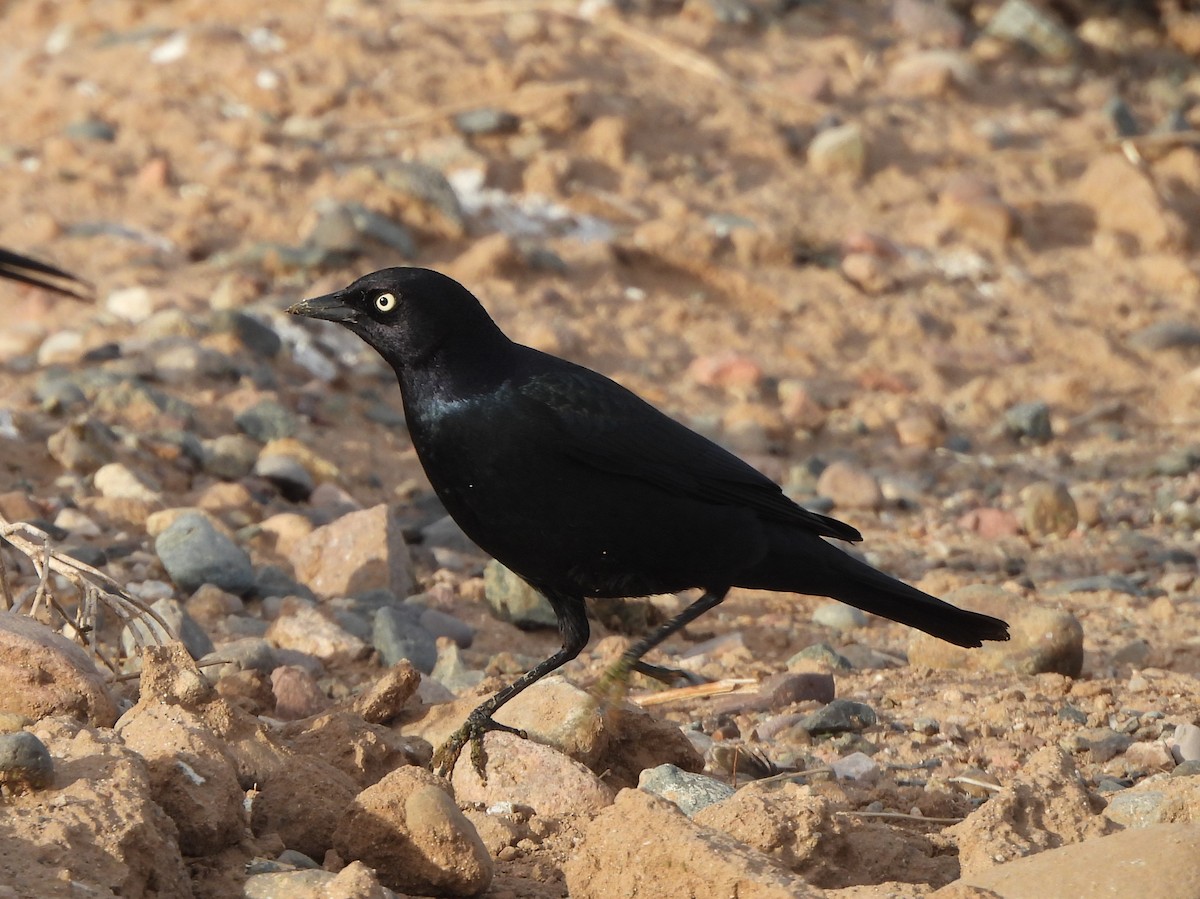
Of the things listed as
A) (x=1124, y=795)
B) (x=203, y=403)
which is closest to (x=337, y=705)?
(x=1124, y=795)

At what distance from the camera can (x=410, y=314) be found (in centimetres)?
439

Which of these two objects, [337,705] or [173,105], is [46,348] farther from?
[337,705]

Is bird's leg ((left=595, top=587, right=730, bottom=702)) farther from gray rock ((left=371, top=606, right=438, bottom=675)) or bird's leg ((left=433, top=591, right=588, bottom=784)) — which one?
gray rock ((left=371, top=606, right=438, bottom=675))

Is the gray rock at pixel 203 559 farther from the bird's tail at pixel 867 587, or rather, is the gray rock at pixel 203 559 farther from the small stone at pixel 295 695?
the bird's tail at pixel 867 587

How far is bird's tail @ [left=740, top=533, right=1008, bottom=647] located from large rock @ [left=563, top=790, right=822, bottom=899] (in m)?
1.54

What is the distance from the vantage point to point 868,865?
3.50 m

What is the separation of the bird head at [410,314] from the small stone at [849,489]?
9.39 feet

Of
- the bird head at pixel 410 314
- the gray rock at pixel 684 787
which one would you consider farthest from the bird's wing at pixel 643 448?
the gray rock at pixel 684 787

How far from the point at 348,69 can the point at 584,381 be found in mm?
5113

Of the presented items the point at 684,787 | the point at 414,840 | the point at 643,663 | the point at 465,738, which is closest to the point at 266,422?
the point at 643,663

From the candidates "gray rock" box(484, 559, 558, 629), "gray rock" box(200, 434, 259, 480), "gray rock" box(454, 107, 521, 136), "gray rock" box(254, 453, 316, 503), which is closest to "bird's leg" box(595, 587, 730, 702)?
"gray rock" box(484, 559, 558, 629)

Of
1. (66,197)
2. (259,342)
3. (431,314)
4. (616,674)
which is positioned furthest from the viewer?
(66,197)

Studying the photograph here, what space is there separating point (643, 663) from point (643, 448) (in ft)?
1.83

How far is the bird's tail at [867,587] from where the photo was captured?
184 inches
